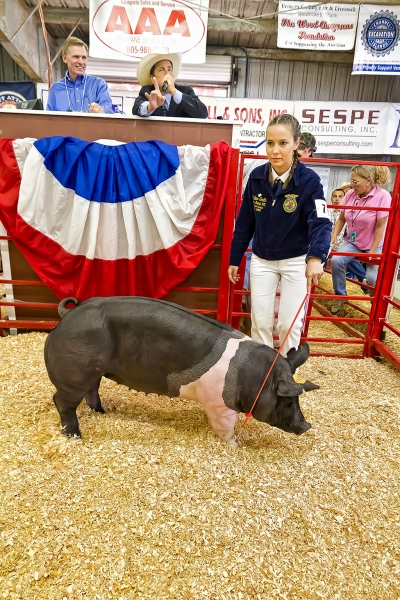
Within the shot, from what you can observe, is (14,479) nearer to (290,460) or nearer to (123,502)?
(123,502)

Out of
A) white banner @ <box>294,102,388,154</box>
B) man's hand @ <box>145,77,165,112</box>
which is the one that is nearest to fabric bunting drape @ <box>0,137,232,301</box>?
man's hand @ <box>145,77,165,112</box>

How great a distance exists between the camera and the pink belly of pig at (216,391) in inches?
77.2

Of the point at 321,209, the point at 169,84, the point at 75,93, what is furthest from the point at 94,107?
the point at 321,209

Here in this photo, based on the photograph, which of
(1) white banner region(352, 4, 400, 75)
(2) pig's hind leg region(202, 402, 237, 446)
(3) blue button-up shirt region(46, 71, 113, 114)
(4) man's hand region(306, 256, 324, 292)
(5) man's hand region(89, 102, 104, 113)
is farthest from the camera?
(1) white banner region(352, 4, 400, 75)

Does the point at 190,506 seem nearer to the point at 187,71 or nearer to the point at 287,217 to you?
the point at 287,217

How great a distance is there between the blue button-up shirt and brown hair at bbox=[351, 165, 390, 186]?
8.74 feet

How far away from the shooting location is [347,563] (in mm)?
1551

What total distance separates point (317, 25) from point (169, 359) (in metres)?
7.02

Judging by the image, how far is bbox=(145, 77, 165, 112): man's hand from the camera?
10.5ft

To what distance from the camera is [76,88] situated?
3734 millimetres

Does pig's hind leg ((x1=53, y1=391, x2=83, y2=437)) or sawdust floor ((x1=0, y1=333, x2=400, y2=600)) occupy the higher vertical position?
pig's hind leg ((x1=53, y1=391, x2=83, y2=437))

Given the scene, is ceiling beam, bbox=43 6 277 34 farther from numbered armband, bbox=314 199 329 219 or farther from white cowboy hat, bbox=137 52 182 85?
numbered armband, bbox=314 199 329 219

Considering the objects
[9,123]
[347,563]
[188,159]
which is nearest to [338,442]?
[347,563]

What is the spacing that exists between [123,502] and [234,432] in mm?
764
